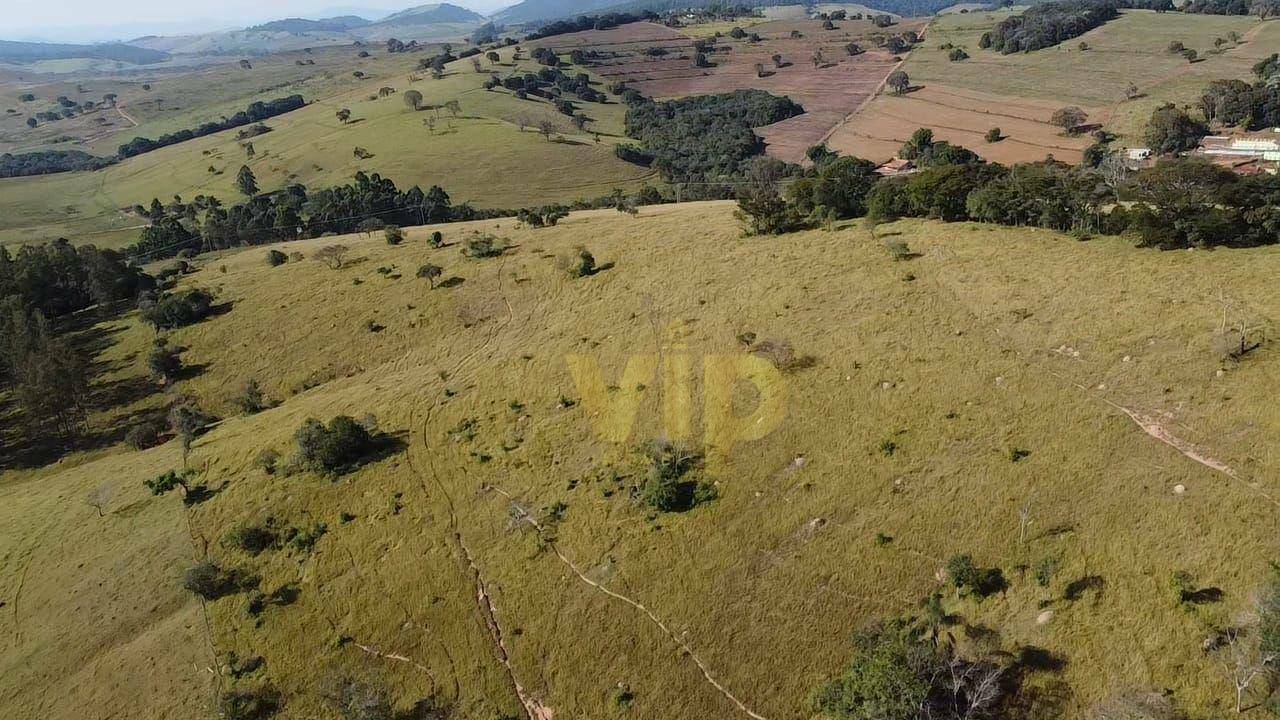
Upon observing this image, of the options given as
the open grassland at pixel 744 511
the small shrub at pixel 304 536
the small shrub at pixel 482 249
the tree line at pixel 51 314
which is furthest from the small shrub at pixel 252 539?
the small shrub at pixel 482 249

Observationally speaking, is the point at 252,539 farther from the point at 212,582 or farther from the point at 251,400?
the point at 251,400

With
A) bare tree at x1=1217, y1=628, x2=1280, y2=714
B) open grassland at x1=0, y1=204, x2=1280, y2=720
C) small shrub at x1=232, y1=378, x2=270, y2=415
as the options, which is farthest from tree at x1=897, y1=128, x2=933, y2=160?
bare tree at x1=1217, y1=628, x2=1280, y2=714

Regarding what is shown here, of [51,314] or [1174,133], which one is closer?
[51,314]

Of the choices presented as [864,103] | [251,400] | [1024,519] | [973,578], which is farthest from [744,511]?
[864,103]

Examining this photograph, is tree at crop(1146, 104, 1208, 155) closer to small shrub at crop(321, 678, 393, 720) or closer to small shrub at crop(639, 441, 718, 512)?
small shrub at crop(639, 441, 718, 512)

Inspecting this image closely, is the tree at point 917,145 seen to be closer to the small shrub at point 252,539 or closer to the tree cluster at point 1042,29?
the tree cluster at point 1042,29

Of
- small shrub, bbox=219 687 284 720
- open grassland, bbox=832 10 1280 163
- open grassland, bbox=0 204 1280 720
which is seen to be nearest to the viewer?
open grassland, bbox=0 204 1280 720
